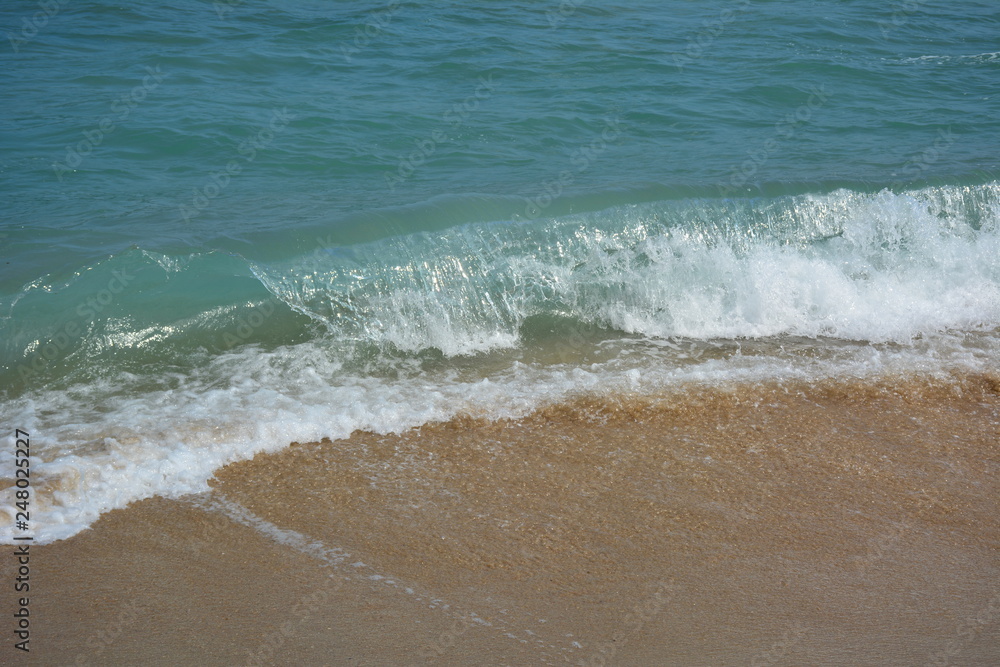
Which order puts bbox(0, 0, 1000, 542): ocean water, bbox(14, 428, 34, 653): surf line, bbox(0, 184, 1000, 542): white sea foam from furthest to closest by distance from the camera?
bbox(0, 0, 1000, 542): ocean water < bbox(0, 184, 1000, 542): white sea foam < bbox(14, 428, 34, 653): surf line

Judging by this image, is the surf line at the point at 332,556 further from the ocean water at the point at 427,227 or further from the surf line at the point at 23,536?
the surf line at the point at 23,536

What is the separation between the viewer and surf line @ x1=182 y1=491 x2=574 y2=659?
9.73 ft

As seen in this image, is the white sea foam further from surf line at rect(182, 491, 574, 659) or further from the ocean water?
surf line at rect(182, 491, 574, 659)

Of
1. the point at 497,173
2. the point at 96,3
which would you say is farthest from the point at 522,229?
the point at 96,3

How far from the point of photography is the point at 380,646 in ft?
9.39

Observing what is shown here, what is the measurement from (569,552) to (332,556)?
3.08 ft

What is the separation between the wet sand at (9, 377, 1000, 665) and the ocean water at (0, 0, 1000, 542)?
352 millimetres

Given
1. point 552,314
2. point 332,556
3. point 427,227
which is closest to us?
point 332,556

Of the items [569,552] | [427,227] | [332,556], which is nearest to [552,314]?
[427,227]

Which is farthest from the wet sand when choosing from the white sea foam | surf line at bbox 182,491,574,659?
the white sea foam

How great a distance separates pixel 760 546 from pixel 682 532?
0.31 m

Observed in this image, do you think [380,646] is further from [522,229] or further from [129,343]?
[522,229]

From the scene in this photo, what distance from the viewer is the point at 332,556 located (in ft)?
11.0

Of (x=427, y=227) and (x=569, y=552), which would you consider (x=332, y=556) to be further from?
(x=427, y=227)
